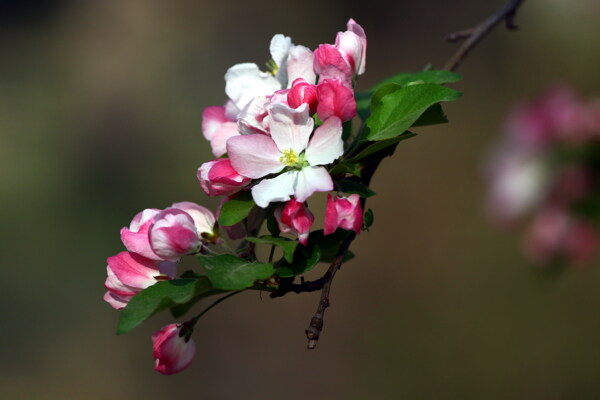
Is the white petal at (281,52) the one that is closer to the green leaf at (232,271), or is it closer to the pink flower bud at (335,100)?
the pink flower bud at (335,100)

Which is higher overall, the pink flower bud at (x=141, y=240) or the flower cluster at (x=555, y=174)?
the pink flower bud at (x=141, y=240)

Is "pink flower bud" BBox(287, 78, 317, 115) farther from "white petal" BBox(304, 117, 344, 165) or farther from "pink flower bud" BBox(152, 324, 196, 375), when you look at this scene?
"pink flower bud" BBox(152, 324, 196, 375)

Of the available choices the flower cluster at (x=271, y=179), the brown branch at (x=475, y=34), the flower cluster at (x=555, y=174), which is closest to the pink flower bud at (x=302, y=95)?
the flower cluster at (x=271, y=179)

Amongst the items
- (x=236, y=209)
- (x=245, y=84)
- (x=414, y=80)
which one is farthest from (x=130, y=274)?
(x=414, y=80)

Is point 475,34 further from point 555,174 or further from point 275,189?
point 275,189

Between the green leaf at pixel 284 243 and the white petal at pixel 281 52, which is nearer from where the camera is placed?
the green leaf at pixel 284 243
